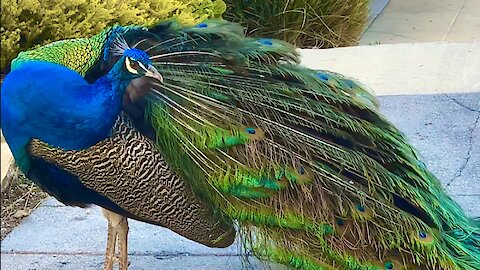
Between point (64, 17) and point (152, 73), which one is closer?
point (152, 73)

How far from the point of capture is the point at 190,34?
2.63m

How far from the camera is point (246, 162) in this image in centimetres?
241

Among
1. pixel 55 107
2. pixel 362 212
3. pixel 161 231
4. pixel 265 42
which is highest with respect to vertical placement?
pixel 55 107

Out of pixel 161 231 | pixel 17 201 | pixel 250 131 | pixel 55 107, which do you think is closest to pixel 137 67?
pixel 55 107

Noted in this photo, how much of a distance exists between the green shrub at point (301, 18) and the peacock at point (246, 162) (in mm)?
3931

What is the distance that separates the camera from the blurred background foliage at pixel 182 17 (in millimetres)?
3938

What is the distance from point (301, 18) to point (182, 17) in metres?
1.70

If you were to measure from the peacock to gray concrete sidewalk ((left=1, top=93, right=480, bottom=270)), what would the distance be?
0.56m

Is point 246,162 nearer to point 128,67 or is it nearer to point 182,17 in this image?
point 128,67

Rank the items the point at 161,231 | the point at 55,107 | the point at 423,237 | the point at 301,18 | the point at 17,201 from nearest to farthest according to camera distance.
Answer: the point at 55,107
the point at 423,237
the point at 161,231
the point at 17,201
the point at 301,18

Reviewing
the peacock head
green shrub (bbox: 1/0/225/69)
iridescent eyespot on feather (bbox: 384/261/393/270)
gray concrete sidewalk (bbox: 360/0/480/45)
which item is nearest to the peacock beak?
the peacock head

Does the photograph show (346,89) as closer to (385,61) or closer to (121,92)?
(121,92)

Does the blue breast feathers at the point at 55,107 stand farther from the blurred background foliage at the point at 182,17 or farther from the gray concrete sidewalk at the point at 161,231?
the gray concrete sidewalk at the point at 161,231

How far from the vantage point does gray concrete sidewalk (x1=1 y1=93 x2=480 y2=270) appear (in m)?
3.21
